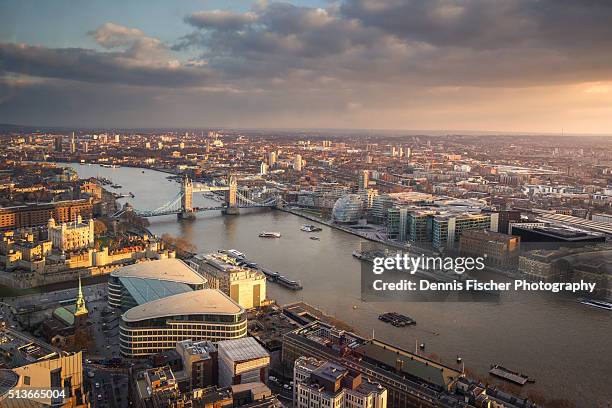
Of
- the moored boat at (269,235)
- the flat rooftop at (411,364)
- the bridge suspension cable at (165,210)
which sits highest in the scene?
the flat rooftop at (411,364)

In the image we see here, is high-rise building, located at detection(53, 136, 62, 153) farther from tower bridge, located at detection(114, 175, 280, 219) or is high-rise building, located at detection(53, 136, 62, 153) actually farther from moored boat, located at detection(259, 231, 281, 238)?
moored boat, located at detection(259, 231, 281, 238)

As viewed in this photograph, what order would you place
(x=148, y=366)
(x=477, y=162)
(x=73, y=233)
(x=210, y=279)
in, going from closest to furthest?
(x=148, y=366)
(x=210, y=279)
(x=73, y=233)
(x=477, y=162)

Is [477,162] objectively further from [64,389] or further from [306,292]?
[64,389]

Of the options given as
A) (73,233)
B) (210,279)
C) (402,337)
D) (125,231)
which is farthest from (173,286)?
(125,231)

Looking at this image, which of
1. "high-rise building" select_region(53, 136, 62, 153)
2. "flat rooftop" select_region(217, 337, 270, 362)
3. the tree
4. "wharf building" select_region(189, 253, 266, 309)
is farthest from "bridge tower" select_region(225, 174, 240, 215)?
"high-rise building" select_region(53, 136, 62, 153)

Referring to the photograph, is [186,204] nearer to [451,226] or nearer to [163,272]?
[451,226]

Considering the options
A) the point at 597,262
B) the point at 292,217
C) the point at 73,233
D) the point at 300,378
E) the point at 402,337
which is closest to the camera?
the point at 300,378

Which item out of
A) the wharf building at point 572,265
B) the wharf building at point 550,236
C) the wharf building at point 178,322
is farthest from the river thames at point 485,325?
the wharf building at point 550,236

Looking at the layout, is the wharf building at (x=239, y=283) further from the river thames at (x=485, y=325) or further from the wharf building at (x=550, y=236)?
the wharf building at (x=550, y=236)
